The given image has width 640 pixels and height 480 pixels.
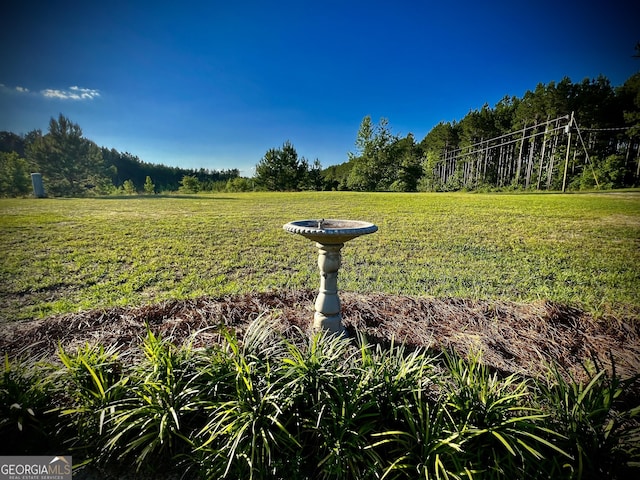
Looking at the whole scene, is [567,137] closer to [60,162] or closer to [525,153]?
[525,153]

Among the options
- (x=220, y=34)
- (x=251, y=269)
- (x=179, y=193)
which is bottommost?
(x=251, y=269)

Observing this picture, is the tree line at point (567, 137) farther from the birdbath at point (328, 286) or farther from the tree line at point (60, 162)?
the tree line at point (60, 162)

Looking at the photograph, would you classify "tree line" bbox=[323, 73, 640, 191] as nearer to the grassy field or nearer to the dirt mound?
the grassy field

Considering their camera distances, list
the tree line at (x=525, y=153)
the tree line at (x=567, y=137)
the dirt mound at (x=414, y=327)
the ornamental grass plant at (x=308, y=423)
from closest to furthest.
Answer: the ornamental grass plant at (x=308, y=423)
the dirt mound at (x=414, y=327)
the tree line at (x=525, y=153)
the tree line at (x=567, y=137)

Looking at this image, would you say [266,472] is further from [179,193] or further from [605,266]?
[179,193]

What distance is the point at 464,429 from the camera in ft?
3.31

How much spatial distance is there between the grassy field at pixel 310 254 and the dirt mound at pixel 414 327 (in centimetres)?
46

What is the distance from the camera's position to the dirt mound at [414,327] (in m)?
1.85

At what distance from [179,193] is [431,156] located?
1648 centimetres

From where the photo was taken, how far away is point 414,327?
222 cm

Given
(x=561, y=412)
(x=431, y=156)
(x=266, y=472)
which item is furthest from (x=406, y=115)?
(x=431, y=156)
